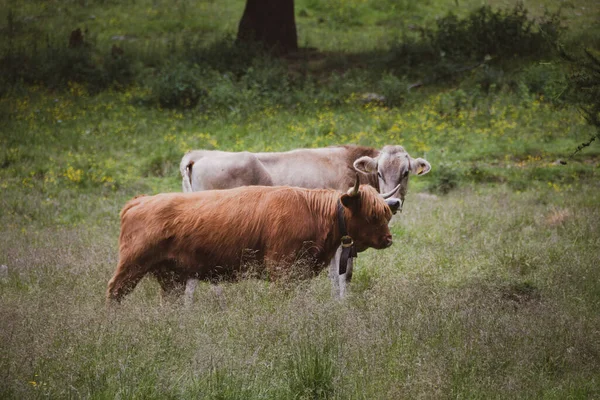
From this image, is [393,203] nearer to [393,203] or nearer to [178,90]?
[393,203]

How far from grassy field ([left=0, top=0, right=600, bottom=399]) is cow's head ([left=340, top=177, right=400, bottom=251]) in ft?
1.84

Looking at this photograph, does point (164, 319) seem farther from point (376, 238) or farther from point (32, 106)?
point (32, 106)

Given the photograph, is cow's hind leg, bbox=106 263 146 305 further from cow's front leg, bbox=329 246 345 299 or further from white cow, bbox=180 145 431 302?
white cow, bbox=180 145 431 302

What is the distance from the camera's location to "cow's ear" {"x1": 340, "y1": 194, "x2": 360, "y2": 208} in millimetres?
7736

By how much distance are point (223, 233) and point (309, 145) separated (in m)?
9.08

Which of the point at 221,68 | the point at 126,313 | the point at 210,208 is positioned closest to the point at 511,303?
the point at 210,208

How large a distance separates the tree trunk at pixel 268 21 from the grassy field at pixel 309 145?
1.13 m

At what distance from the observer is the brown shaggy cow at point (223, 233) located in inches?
287

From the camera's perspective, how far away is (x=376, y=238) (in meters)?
7.97

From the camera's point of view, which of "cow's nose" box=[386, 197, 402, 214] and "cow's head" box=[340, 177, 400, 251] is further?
"cow's nose" box=[386, 197, 402, 214]

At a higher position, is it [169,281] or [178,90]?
[169,281]

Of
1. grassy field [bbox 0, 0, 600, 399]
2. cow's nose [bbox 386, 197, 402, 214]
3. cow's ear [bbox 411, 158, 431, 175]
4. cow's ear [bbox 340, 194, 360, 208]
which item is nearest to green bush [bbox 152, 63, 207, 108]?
grassy field [bbox 0, 0, 600, 399]

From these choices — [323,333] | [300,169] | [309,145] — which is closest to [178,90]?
[309,145]

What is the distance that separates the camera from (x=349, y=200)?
25.5 ft
